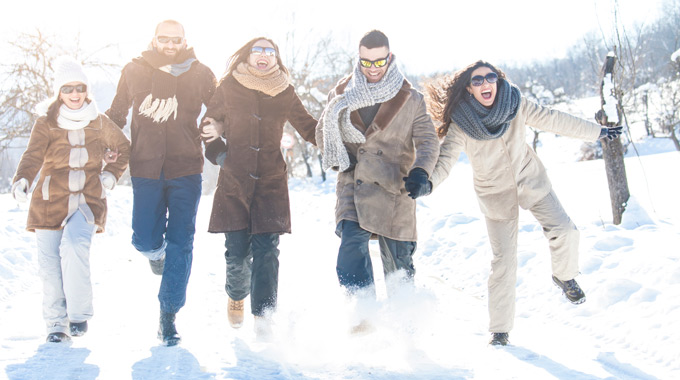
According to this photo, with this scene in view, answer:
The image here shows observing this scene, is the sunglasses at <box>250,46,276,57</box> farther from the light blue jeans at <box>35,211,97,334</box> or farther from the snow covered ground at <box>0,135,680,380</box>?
the snow covered ground at <box>0,135,680,380</box>

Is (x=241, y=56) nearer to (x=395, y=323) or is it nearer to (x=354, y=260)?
(x=354, y=260)

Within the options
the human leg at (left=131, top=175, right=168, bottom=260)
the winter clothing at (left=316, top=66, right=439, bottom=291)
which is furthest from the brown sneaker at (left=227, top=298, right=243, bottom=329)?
the winter clothing at (left=316, top=66, right=439, bottom=291)

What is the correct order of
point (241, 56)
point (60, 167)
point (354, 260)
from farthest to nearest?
point (241, 56) → point (60, 167) → point (354, 260)

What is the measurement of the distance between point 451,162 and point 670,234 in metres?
3.48

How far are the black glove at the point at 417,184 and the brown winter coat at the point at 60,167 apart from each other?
83.8 inches

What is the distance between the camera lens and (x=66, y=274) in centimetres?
387

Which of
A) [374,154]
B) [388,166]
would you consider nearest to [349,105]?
[374,154]

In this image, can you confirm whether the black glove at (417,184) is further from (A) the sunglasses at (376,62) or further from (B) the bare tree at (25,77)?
(B) the bare tree at (25,77)

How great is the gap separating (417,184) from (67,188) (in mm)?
2446

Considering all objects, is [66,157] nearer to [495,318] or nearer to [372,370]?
[372,370]

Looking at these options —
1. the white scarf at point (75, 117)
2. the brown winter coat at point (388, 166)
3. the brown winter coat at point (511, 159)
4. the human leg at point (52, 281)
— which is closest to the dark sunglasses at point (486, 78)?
the brown winter coat at point (511, 159)

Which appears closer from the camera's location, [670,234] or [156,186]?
[156,186]

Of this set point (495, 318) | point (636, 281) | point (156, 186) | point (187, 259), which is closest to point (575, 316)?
point (636, 281)

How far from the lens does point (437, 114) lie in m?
4.41
